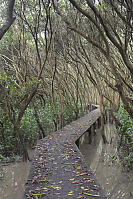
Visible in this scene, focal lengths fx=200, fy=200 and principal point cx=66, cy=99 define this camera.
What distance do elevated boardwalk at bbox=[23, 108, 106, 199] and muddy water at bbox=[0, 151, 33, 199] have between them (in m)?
0.89

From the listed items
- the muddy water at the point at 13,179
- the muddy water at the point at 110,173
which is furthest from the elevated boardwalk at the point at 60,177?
the muddy water at the point at 110,173

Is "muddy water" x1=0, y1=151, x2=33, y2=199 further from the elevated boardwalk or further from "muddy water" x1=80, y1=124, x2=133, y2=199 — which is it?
"muddy water" x1=80, y1=124, x2=133, y2=199

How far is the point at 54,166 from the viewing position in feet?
14.2

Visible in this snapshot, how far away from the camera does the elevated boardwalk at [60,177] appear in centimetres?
309

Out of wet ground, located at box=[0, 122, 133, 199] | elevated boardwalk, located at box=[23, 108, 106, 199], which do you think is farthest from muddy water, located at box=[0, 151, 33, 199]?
elevated boardwalk, located at box=[23, 108, 106, 199]

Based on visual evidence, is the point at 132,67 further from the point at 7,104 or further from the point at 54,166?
the point at 7,104

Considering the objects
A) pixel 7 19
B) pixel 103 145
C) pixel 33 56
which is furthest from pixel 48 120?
pixel 7 19

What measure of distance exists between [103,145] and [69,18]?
5888 millimetres

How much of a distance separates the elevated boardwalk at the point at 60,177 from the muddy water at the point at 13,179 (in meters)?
0.89

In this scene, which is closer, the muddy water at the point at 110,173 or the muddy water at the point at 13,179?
the muddy water at the point at 13,179

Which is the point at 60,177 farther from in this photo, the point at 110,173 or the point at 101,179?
the point at 110,173

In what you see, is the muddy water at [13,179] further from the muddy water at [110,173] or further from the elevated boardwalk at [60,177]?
the muddy water at [110,173]

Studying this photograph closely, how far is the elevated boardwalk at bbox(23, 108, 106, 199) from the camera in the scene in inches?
122

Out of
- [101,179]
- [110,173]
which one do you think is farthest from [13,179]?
[110,173]
